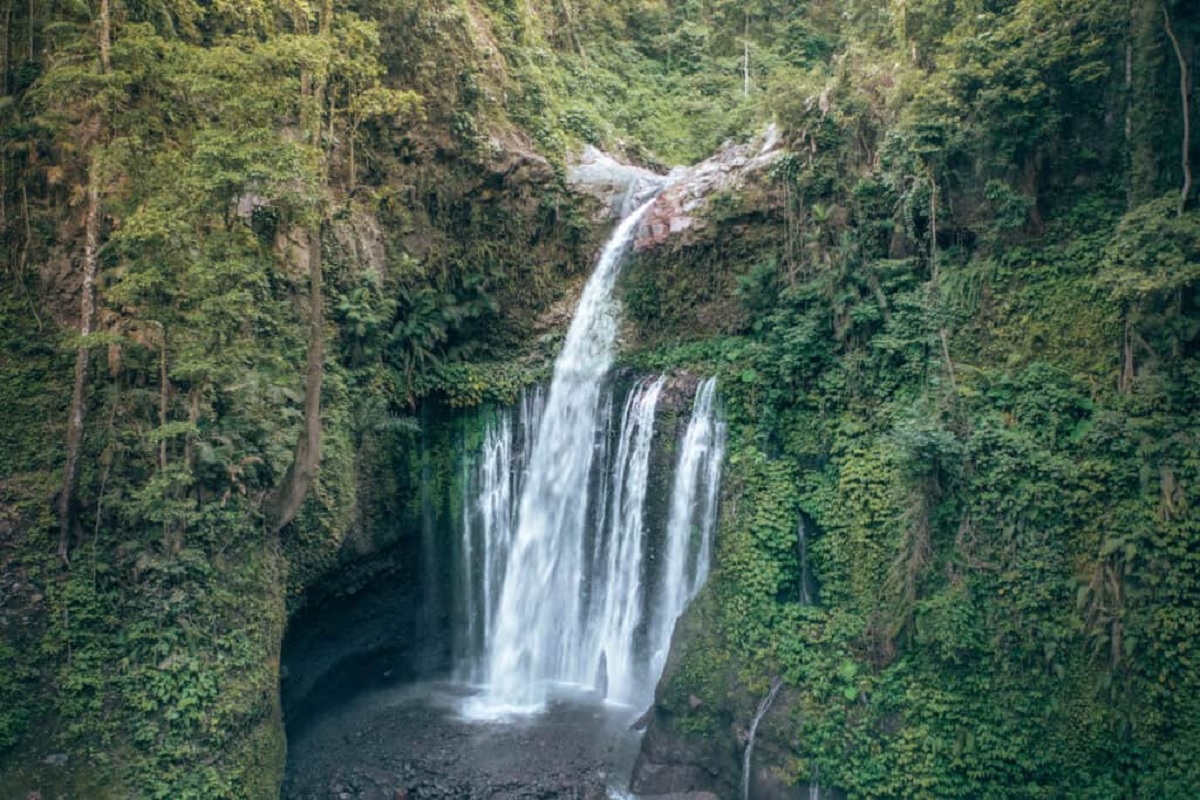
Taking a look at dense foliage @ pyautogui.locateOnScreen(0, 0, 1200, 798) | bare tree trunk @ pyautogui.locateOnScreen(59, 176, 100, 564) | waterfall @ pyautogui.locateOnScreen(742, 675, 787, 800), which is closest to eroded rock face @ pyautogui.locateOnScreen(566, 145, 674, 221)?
dense foliage @ pyautogui.locateOnScreen(0, 0, 1200, 798)

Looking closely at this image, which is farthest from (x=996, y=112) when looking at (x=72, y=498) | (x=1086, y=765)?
(x=72, y=498)

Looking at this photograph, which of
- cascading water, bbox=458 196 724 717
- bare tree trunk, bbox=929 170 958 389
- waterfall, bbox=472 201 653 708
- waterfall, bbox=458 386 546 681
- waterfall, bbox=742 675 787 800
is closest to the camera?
waterfall, bbox=742 675 787 800

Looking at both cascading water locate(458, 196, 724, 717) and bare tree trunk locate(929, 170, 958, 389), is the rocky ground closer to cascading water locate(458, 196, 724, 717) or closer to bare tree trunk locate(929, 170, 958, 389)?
cascading water locate(458, 196, 724, 717)

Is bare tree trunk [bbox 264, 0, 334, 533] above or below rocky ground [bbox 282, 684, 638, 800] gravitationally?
above

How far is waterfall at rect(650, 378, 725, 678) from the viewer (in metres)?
14.5

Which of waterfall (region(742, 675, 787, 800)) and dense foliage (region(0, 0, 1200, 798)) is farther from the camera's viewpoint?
waterfall (region(742, 675, 787, 800))

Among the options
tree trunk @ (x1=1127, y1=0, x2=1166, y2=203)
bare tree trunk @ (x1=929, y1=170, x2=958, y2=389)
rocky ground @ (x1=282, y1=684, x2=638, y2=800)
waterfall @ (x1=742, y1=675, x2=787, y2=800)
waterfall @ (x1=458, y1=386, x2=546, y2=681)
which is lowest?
rocky ground @ (x1=282, y1=684, x2=638, y2=800)

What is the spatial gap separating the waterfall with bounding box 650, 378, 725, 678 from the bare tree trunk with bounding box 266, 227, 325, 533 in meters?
6.00

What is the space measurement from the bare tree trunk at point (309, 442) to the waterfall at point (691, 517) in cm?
600

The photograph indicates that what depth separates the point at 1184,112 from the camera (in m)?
10.7

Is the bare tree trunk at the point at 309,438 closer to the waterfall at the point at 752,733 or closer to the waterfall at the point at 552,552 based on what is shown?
the waterfall at the point at 552,552

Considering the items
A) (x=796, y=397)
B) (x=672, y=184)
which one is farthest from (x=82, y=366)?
(x=672, y=184)

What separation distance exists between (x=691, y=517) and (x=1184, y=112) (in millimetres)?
8844

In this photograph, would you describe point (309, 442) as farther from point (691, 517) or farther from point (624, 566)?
point (691, 517)
